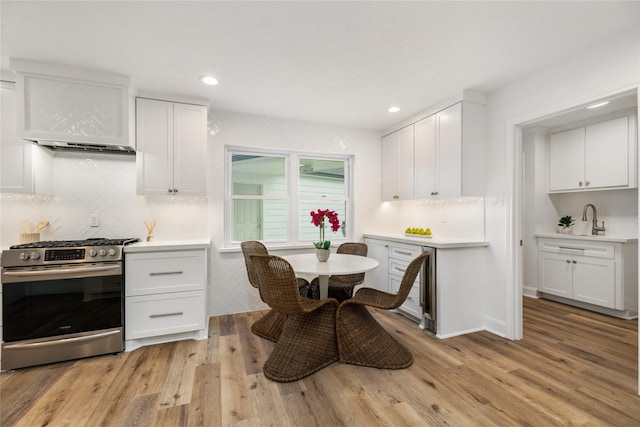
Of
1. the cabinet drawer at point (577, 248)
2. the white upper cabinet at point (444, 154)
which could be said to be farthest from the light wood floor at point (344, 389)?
the white upper cabinet at point (444, 154)

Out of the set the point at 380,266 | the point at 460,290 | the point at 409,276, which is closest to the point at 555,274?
the point at 460,290

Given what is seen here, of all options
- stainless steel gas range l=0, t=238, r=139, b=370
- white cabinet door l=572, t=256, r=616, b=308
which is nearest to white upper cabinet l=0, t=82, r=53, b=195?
stainless steel gas range l=0, t=238, r=139, b=370

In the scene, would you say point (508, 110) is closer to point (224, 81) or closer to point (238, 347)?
point (224, 81)

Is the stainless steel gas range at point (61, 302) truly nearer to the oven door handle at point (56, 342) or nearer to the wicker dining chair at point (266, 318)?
the oven door handle at point (56, 342)

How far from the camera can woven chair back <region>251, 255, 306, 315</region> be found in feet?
6.93

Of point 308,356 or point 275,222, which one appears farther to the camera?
point 275,222

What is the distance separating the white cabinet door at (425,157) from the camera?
11.2 feet

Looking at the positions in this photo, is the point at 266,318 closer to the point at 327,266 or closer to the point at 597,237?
the point at 327,266

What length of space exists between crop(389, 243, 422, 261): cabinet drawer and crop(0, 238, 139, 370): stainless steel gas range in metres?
2.81

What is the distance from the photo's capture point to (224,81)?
277 cm

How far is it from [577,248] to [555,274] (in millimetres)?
457

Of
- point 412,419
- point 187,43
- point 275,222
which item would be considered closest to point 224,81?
point 187,43

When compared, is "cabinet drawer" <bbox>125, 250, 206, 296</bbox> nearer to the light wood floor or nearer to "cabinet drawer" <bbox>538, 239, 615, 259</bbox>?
the light wood floor

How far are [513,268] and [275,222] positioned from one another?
8.91 ft
